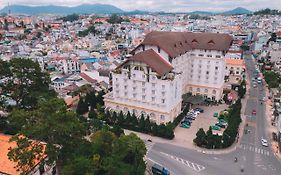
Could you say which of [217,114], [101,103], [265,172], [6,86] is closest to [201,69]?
[217,114]

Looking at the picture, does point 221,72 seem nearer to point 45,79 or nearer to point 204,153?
point 204,153

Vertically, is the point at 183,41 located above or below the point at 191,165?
above

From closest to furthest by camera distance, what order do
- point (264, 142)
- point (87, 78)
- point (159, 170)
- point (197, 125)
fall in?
1. point (159, 170)
2. point (264, 142)
3. point (197, 125)
4. point (87, 78)

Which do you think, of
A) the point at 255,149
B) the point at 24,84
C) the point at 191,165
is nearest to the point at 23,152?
the point at 24,84

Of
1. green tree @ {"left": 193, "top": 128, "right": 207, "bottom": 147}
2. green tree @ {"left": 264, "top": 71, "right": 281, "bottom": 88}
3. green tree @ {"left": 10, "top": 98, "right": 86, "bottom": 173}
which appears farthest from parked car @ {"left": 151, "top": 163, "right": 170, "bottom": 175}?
green tree @ {"left": 264, "top": 71, "right": 281, "bottom": 88}

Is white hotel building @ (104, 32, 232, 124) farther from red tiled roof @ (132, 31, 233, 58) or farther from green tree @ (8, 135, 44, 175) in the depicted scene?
green tree @ (8, 135, 44, 175)

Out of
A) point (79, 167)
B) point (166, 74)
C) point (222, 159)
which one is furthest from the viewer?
point (166, 74)

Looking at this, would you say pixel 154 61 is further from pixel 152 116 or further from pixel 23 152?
pixel 23 152

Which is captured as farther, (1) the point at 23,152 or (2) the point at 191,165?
(2) the point at 191,165
